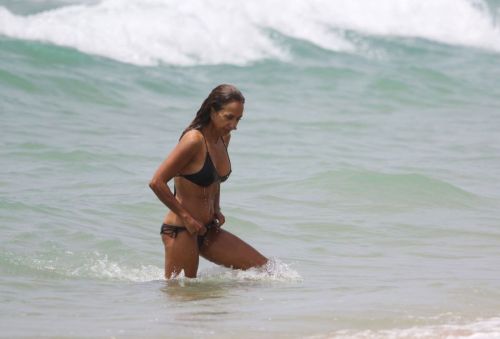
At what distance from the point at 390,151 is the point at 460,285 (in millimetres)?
7341

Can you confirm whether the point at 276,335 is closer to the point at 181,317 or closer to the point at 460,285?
the point at 181,317

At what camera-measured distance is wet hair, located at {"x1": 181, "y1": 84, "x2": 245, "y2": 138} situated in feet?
20.6

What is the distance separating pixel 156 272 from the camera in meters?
7.89

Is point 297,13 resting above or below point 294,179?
→ above

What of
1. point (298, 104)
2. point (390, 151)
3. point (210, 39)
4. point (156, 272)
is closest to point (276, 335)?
point (156, 272)

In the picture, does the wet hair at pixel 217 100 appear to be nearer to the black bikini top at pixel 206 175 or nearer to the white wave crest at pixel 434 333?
the black bikini top at pixel 206 175

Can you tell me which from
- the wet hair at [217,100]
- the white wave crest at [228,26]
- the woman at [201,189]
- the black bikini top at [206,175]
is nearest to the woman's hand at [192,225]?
the woman at [201,189]

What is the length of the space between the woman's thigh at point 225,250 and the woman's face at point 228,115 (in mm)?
770

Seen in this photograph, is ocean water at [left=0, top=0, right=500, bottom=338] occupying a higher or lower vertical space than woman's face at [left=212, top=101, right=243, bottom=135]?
lower

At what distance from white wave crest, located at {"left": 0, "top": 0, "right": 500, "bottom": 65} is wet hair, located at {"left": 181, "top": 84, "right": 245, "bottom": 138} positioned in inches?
542

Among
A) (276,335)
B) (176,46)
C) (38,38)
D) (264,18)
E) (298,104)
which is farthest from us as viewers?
(264,18)

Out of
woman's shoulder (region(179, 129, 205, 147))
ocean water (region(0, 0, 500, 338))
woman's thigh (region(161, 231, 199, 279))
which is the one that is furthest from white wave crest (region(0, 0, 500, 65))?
woman's shoulder (region(179, 129, 205, 147))

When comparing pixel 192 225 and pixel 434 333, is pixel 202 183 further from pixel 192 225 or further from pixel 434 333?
pixel 434 333

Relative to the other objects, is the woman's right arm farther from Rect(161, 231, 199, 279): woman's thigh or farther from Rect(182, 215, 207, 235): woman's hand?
Rect(161, 231, 199, 279): woman's thigh
